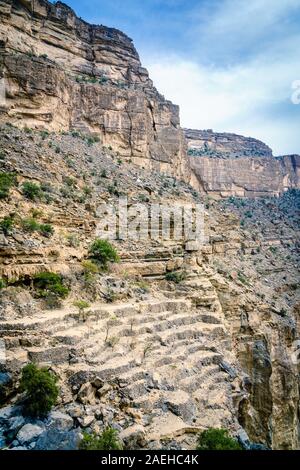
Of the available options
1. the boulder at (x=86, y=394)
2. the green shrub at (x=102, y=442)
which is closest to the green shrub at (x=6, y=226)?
the boulder at (x=86, y=394)

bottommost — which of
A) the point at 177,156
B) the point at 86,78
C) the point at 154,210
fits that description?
the point at 154,210

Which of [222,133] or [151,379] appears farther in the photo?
[222,133]

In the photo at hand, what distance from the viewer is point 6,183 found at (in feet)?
64.1

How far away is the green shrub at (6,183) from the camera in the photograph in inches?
741

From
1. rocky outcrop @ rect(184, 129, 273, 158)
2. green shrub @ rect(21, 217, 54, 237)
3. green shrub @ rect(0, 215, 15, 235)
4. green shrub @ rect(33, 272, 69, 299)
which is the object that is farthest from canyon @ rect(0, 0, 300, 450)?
rocky outcrop @ rect(184, 129, 273, 158)

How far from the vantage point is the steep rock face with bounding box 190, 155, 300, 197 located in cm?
6531

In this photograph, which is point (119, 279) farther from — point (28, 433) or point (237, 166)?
point (237, 166)

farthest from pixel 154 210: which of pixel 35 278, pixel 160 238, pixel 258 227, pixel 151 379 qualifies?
pixel 258 227

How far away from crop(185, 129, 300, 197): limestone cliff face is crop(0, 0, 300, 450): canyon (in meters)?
17.0

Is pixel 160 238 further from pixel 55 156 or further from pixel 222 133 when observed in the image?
pixel 222 133

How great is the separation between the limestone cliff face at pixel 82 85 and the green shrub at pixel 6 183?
32.2 ft

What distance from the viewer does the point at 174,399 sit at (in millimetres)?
12133

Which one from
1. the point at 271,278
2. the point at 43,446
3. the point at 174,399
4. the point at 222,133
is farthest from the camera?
the point at 222,133
